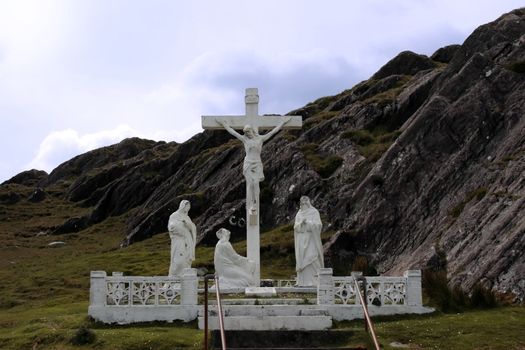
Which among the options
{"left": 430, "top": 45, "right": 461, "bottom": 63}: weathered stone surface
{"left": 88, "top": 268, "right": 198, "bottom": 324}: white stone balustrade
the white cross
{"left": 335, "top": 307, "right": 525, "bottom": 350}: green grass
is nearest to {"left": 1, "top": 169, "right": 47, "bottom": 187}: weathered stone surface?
{"left": 430, "top": 45, "right": 461, "bottom": 63}: weathered stone surface

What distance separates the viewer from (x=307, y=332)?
58.7 ft

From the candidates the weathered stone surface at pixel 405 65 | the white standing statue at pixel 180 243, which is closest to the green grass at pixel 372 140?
the white standing statue at pixel 180 243

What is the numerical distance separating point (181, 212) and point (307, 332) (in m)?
8.06

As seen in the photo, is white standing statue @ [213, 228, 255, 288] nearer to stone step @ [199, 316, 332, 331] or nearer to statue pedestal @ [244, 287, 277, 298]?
statue pedestal @ [244, 287, 277, 298]

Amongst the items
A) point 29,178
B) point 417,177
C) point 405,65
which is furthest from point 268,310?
point 29,178

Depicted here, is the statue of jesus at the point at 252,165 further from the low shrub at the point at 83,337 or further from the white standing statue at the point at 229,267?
the low shrub at the point at 83,337

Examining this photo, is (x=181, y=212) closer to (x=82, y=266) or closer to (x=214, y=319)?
(x=214, y=319)

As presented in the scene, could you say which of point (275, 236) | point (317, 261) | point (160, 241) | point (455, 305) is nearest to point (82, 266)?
point (160, 241)

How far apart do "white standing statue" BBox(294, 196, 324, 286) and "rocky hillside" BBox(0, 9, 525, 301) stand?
546 centimetres

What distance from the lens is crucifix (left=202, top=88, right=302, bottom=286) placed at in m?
25.7

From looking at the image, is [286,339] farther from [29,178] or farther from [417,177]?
[29,178]

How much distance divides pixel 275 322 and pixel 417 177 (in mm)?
23093

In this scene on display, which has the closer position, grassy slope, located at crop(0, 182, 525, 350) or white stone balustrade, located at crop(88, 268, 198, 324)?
grassy slope, located at crop(0, 182, 525, 350)

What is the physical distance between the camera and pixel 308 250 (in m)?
23.8
